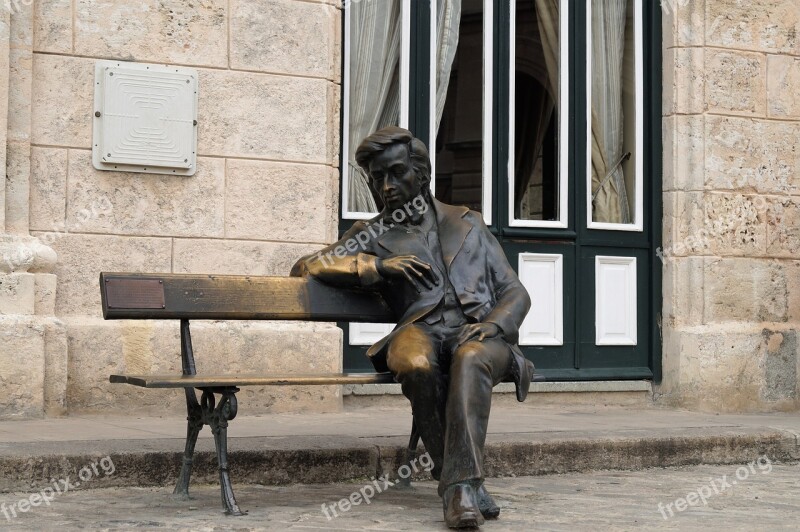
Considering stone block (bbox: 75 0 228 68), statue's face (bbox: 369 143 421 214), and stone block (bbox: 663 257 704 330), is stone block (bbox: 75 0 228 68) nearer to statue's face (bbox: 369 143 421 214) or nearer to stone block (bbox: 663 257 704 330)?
statue's face (bbox: 369 143 421 214)

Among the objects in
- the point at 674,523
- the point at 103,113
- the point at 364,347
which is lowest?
the point at 674,523

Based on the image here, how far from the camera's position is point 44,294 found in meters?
7.25

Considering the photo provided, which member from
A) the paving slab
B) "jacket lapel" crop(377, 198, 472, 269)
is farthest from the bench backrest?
the paving slab

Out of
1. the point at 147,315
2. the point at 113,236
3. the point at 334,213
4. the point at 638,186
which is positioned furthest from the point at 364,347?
the point at 147,315

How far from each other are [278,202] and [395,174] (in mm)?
2772

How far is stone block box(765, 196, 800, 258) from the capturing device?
934 centimetres

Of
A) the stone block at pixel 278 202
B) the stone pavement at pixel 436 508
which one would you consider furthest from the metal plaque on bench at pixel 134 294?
the stone block at pixel 278 202

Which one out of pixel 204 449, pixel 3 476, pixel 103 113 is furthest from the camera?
pixel 103 113

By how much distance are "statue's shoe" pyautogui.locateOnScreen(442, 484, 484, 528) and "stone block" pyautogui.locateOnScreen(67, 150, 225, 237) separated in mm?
3570

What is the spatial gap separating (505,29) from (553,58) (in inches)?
21.1

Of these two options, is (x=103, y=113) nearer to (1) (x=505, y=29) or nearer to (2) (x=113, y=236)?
(2) (x=113, y=236)

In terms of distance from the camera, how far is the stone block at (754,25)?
9.27 metres

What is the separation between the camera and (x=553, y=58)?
9453 mm

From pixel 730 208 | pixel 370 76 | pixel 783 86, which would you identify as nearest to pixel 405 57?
pixel 370 76
